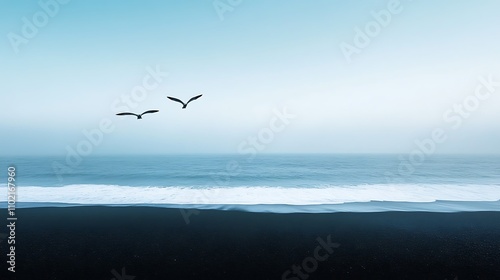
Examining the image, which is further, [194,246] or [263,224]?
[263,224]

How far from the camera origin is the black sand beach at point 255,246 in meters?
7.84

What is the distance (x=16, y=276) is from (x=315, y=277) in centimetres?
802

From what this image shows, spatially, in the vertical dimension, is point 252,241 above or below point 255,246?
above

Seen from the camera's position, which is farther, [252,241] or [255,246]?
[252,241]

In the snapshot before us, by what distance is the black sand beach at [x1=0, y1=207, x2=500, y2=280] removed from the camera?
25.7 feet

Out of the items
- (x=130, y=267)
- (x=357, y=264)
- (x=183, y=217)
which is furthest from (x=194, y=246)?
(x=357, y=264)

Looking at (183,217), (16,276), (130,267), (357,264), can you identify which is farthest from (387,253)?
(16,276)

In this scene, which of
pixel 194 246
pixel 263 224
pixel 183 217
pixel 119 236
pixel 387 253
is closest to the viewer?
pixel 387 253

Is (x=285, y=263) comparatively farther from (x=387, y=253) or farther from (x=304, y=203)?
(x=304, y=203)

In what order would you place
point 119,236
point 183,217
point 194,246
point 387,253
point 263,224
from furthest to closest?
point 183,217 < point 263,224 < point 119,236 < point 194,246 < point 387,253

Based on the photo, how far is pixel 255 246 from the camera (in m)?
9.82

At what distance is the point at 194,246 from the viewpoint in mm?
9797

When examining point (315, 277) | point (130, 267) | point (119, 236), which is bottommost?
point (315, 277)

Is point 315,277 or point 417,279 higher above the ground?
point 315,277
